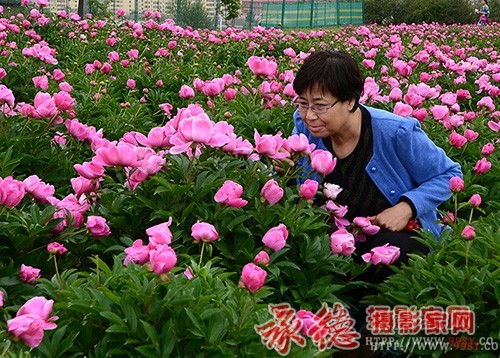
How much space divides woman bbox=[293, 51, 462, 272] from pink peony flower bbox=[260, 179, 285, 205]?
47cm

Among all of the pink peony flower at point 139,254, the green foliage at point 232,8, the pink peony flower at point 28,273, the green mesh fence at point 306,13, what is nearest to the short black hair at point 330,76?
the pink peony flower at point 139,254

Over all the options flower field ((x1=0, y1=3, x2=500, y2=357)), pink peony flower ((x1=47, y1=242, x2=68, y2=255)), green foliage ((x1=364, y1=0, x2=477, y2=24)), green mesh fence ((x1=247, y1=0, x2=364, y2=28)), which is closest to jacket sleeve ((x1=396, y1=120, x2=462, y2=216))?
flower field ((x1=0, y1=3, x2=500, y2=357))

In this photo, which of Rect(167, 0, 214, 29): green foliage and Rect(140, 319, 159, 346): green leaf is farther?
Rect(167, 0, 214, 29): green foliage

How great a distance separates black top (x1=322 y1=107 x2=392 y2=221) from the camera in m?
3.17

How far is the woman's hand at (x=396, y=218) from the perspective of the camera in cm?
301

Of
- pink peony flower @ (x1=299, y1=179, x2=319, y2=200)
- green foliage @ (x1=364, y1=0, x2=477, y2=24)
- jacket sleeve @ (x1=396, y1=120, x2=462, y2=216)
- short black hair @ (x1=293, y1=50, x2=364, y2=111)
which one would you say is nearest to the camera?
pink peony flower @ (x1=299, y1=179, x2=319, y2=200)

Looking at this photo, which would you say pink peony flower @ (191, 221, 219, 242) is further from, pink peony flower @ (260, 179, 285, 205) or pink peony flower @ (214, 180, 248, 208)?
pink peony flower @ (260, 179, 285, 205)

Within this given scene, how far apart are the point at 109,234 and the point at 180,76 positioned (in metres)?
3.85

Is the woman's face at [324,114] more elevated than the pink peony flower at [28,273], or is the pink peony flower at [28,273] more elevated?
the woman's face at [324,114]

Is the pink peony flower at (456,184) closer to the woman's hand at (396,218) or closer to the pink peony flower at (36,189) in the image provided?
the woman's hand at (396,218)

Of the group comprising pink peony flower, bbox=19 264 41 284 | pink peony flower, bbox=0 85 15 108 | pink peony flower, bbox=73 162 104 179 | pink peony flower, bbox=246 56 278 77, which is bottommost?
pink peony flower, bbox=19 264 41 284

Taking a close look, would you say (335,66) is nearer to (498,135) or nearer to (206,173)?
(206,173)

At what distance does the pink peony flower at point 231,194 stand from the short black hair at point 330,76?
2.69 feet

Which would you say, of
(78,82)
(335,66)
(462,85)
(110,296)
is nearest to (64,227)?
(110,296)
